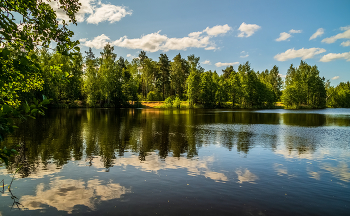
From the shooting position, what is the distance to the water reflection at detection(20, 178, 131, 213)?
810 centimetres

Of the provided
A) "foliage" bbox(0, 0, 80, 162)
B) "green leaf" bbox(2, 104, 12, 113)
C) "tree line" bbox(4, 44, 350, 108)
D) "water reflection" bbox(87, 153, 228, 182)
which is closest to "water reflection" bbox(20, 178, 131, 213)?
"water reflection" bbox(87, 153, 228, 182)

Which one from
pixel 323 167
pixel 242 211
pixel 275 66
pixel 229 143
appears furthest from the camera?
pixel 275 66

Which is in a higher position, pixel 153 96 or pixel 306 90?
pixel 306 90

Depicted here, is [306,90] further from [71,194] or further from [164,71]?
[71,194]

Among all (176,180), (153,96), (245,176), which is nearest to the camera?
(176,180)

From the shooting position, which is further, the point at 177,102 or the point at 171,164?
the point at 177,102

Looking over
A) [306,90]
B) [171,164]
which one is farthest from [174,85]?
[171,164]

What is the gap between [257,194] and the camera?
361 inches

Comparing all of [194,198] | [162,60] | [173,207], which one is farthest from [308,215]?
[162,60]

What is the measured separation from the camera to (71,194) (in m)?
8.96

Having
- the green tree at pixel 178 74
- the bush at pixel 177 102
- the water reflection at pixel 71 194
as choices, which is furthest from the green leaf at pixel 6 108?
the green tree at pixel 178 74

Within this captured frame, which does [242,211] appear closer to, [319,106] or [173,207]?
[173,207]

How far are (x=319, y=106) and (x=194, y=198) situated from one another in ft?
445

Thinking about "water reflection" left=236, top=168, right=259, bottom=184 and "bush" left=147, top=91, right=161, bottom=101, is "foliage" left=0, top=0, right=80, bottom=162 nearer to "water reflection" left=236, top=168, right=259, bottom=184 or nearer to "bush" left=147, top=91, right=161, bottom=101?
"water reflection" left=236, top=168, right=259, bottom=184
